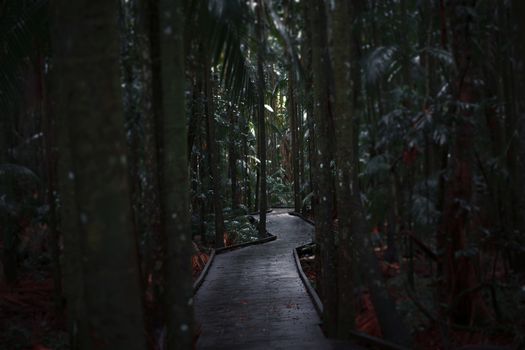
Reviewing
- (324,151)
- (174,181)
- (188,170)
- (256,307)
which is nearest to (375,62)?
(324,151)

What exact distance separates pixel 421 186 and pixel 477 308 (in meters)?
1.96

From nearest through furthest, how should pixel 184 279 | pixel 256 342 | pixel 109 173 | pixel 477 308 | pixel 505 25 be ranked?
pixel 109 173
pixel 184 279
pixel 256 342
pixel 477 308
pixel 505 25

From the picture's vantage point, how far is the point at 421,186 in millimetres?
8523

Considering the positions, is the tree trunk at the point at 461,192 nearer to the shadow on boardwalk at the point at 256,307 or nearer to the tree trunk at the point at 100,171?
the shadow on boardwalk at the point at 256,307

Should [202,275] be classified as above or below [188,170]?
below

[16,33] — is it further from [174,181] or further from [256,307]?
[256,307]

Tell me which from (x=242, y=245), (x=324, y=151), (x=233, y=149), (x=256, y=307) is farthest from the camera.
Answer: (x=233, y=149)

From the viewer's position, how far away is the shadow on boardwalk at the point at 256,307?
301 inches

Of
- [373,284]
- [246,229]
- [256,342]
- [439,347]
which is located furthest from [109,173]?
[246,229]

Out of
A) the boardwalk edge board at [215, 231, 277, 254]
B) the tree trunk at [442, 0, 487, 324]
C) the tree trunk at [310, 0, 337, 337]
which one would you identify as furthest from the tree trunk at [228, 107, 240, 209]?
the tree trunk at [442, 0, 487, 324]

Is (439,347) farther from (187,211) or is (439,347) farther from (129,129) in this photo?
(129,129)

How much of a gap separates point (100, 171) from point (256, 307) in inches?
288

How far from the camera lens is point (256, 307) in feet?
31.7

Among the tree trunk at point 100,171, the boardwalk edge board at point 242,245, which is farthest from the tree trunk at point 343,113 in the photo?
the boardwalk edge board at point 242,245
